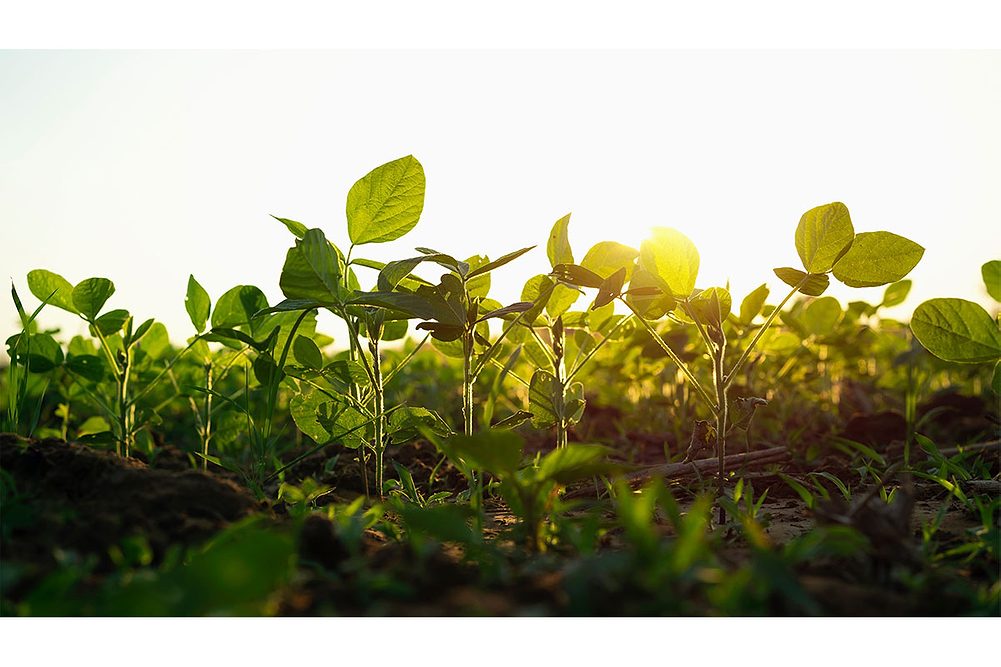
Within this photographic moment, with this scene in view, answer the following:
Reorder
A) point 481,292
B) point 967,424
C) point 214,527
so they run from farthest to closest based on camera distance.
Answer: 1. point 967,424
2. point 481,292
3. point 214,527

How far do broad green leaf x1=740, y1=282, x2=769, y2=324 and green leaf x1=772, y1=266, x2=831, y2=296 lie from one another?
2.51 ft

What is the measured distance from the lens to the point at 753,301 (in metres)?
2.73

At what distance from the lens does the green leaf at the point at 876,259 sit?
189 cm

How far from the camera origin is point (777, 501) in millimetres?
2381

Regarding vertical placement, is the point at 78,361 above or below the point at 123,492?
above

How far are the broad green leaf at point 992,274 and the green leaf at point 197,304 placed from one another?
7.48ft

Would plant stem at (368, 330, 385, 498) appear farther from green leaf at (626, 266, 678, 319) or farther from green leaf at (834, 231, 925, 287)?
green leaf at (834, 231, 925, 287)

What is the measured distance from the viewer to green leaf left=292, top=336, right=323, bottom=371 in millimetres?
2182

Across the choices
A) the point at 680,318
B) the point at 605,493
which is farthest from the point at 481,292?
the point at 605,493

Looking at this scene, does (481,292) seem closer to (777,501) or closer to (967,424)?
(777,501)

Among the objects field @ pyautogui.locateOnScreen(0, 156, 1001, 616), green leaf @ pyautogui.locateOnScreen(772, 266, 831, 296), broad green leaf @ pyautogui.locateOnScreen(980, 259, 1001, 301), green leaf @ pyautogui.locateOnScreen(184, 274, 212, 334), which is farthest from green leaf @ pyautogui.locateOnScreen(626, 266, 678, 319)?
green leaf @ pyautogui.locateOnScreen(184, 274, 212, 334)

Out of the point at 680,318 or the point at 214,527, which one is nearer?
the point at 214,527

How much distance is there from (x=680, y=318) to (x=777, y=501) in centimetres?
70

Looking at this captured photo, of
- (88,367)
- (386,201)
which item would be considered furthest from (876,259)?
(88,367)
